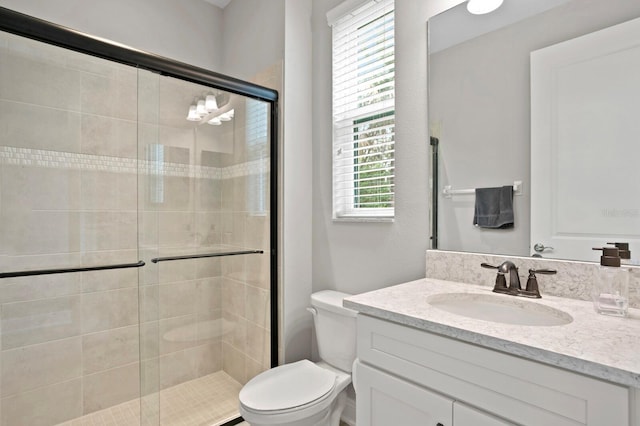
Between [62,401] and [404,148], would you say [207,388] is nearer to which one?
[62,401]

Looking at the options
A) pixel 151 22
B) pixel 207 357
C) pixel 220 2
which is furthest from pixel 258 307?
pixel 220 2

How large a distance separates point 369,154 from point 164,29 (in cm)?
183

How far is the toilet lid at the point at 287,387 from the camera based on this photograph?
1415mm

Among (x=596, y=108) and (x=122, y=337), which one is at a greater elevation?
(x=596, y=108)

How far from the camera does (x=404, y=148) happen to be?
1.67 m

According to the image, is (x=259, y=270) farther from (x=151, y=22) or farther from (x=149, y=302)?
(x=151, y=22)

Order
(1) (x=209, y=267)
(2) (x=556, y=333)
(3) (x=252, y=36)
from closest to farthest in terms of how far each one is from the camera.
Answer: (2) (x=556, y=333) < (1) (x=209, y=267) < (3) (x=252, y=36)

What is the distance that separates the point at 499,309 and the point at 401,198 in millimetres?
677

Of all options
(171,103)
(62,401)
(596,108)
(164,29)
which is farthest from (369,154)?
(62,401)

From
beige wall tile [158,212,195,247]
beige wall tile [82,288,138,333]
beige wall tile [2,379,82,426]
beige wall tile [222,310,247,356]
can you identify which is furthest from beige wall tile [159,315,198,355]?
beige wall tile [2,379,82,426]

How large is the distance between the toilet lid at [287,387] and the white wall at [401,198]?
1.61 ft

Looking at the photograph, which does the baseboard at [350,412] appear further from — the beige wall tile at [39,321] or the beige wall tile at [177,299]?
the beige wall tile at [39,321]

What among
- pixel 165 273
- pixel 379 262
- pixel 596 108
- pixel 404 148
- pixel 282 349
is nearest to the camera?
pixel 596 108

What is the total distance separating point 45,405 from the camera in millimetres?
1810
